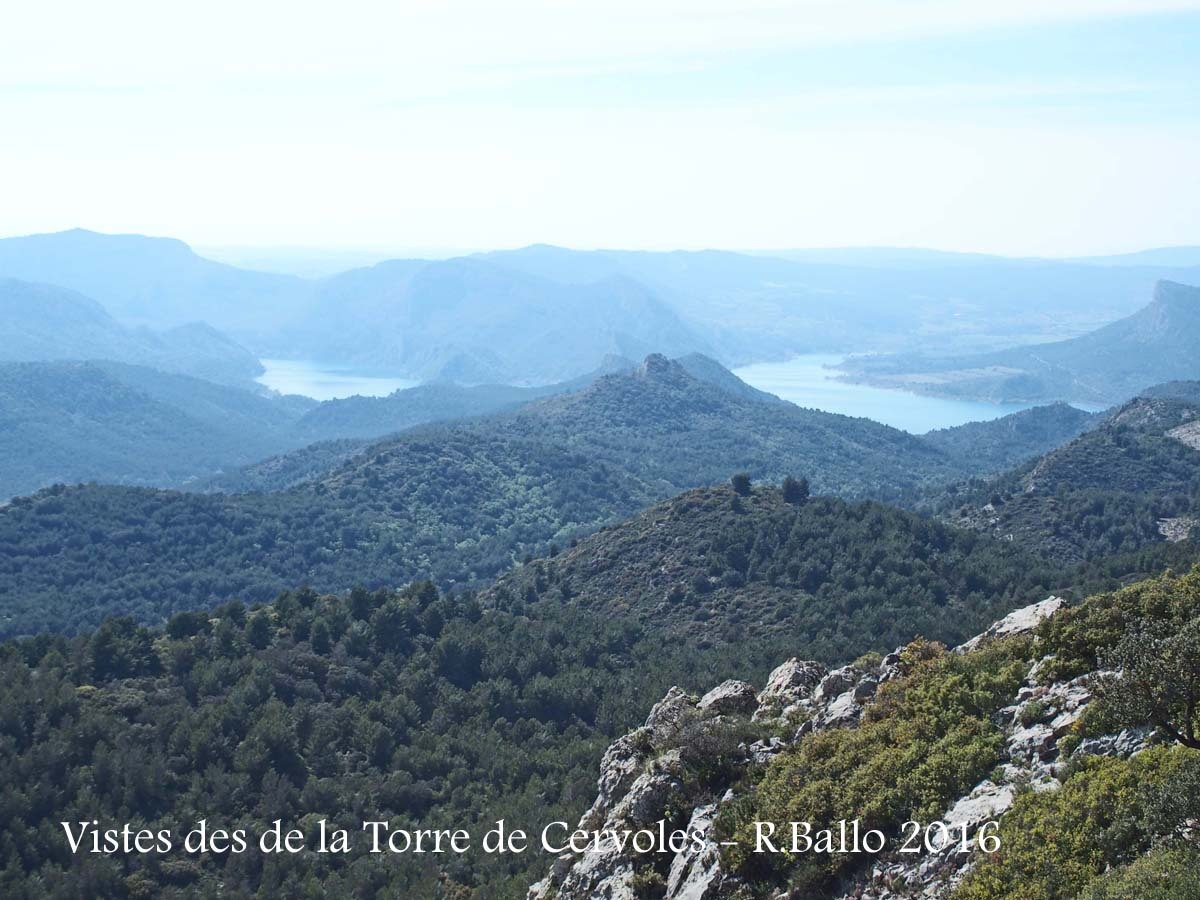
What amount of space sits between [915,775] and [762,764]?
13.0ft

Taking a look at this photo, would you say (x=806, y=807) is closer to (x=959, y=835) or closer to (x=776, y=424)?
(x=959, y=835)

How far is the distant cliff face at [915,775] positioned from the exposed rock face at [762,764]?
0.11 feet

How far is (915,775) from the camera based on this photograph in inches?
606

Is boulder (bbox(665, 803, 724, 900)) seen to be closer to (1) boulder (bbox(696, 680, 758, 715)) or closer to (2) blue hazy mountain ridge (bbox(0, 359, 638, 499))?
(1) boulder (bbox(696, 680, 758, 715))

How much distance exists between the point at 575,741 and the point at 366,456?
261 feet

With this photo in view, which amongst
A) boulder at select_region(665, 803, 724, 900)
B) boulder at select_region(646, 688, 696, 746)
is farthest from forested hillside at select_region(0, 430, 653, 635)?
boulder at select_region(665, 803, 724, 900)

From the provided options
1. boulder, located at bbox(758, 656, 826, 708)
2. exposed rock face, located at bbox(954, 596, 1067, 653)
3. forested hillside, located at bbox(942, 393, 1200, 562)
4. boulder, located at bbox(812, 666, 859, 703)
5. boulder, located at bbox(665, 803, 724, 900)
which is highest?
exposed rock face, located at bbox(954, 596, 1067, 653)

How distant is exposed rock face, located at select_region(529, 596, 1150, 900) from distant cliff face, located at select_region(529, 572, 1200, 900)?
0.03 metres

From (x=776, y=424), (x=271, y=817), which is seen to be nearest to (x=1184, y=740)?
(x=271, y=817)

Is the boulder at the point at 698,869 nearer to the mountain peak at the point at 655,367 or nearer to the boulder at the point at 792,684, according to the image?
the boulder at the point at 792,684

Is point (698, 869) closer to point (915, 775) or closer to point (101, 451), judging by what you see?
point (915, 775)

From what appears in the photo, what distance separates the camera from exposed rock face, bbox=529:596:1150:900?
1427 cm

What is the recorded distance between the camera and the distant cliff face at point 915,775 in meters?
13.1

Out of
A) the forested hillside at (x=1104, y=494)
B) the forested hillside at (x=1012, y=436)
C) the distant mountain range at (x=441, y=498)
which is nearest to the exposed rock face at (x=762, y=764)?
the forested hillside at (x=1104, y=494)
